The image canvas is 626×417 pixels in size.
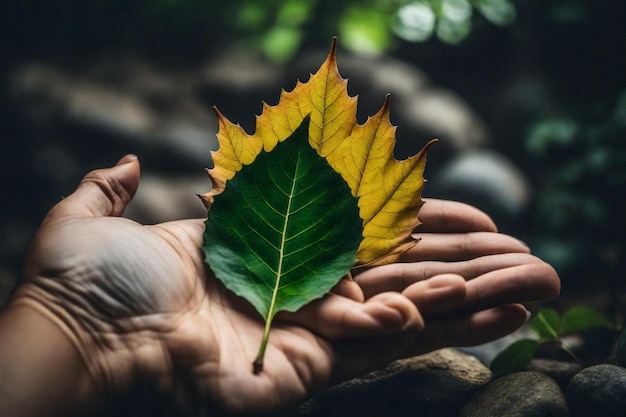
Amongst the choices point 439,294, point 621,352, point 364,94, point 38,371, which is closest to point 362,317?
point 439,294

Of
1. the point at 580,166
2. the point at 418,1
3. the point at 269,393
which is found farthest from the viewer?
the point at 418,1

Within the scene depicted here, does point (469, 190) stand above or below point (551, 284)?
below

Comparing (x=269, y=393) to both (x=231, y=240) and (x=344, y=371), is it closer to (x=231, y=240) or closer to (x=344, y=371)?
(x=344, y=371)

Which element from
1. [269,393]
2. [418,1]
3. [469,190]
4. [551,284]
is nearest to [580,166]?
[469,190]

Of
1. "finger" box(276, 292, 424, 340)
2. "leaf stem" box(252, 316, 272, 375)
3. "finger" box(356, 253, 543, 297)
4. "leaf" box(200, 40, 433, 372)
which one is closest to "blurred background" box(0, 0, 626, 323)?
"finger" box(356, 253, 543, 297)

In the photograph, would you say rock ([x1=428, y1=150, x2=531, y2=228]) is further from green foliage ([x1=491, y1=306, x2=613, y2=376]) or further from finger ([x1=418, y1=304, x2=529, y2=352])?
finger ([x1=418, y1=304, x2=529, y2=352])

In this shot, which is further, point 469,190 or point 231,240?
point 469,190
